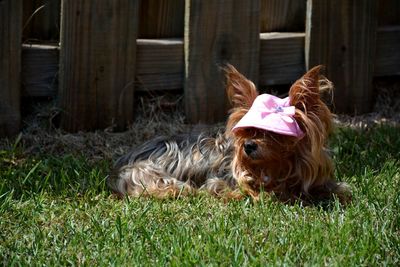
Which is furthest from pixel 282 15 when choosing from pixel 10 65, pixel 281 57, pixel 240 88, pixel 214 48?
pixel 10 65

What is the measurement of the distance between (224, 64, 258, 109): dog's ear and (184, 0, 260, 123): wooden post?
117cm

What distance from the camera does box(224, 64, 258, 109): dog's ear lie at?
5.68 m

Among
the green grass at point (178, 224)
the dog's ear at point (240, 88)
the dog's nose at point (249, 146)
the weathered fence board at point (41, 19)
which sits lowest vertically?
the green grass at point (178, 224)

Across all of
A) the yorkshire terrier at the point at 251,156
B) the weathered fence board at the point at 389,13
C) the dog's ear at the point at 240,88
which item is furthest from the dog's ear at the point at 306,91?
the weathered fence board at the point at 389,13

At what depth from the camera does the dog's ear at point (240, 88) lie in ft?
18.6

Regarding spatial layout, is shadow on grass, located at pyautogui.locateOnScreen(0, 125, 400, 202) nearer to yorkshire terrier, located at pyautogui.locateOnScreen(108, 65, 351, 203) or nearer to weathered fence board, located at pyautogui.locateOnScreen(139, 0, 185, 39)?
yorkshire terrier, located at pyautogui.locateOnScreen(108, 65, 351, 203)

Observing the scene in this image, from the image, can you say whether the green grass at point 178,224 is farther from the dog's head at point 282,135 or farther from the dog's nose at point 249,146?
the dog's nose at point 249,146

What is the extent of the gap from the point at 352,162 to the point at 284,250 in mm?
1847

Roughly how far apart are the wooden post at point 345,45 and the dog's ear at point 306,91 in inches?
65.8

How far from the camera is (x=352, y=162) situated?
646 centimetres

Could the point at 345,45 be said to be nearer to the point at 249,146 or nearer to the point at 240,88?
the point at 240,88

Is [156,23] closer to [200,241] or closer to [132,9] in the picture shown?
[132,9]

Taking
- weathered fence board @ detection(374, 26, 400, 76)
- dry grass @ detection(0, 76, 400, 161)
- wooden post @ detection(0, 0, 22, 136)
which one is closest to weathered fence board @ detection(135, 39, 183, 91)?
dry grass @ detection(0, 76, 400, 161)

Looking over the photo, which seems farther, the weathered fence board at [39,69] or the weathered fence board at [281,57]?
the weathered fence board at [281,57]
